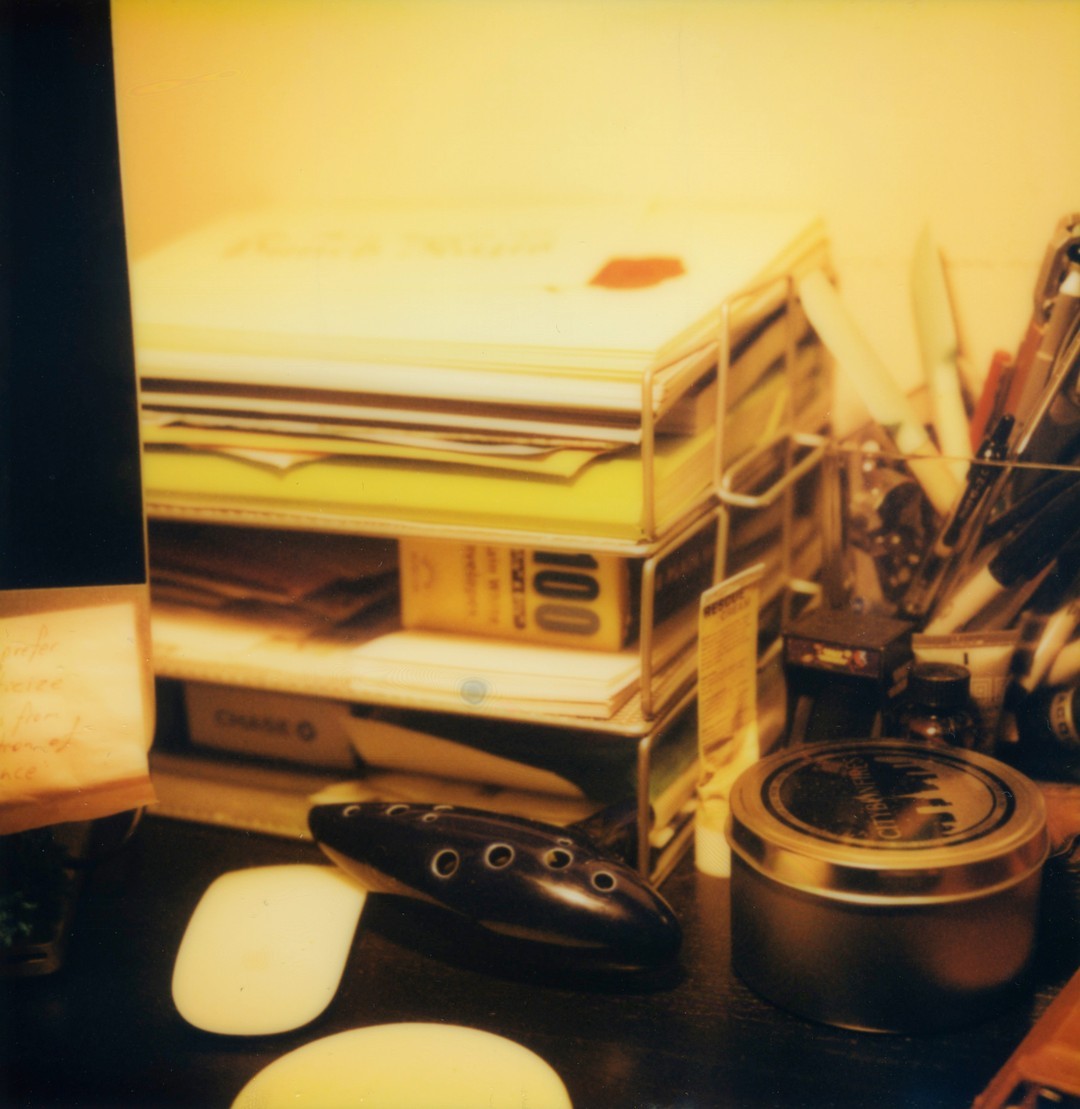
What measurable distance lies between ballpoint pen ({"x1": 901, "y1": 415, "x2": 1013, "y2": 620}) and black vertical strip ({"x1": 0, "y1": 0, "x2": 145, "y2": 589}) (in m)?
0.55

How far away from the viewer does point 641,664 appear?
77cm

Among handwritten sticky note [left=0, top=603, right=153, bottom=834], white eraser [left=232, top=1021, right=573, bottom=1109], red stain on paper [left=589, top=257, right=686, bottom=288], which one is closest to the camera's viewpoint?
white eraser [left=232, top=1021, right=573, bottom=1109]

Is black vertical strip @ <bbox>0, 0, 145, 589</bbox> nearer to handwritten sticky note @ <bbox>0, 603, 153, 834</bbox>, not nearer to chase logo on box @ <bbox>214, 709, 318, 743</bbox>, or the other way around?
handwritten sticky note @ <bbox>0, 603, 153, 834</bbox>

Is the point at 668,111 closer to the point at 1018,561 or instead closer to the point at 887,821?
the point at 1018,561

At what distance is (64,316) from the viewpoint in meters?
0.71

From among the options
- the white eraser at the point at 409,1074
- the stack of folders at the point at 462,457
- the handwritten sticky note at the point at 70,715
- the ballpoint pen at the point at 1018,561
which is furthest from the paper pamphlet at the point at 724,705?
the handwritten sticky note at the point at 70,715

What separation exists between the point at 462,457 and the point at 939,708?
1.15ft

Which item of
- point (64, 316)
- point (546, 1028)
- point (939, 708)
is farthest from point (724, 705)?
point (64, 316)

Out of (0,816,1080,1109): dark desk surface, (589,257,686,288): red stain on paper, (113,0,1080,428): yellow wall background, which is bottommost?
(0,816,1080,1109): dark desk surface

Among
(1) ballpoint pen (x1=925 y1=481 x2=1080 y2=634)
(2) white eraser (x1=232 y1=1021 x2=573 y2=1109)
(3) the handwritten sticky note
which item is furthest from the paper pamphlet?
(3) the handwritten sticky note

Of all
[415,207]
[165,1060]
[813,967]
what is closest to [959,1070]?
[813,967]

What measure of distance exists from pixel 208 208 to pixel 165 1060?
776 mm

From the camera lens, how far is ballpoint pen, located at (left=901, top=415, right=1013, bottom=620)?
32.4 inches

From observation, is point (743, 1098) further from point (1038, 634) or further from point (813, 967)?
point (1038, 634)
